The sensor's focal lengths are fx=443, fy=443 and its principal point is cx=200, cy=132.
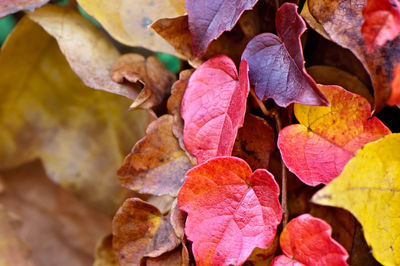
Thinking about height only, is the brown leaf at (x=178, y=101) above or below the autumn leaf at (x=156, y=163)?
above

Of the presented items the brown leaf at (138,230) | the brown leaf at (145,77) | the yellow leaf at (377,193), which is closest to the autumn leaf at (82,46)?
the brown leaf at (145,77)

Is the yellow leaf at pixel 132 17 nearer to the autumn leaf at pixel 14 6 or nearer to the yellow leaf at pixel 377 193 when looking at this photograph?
the autumn leaf at pixel 14 6

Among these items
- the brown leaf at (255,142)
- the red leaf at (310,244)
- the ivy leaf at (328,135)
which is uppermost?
the ivy leaf at (328,135)

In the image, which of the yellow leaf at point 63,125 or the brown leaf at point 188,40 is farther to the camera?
the yellow leaf at point 63,125

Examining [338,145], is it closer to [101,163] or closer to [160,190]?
[160,190]

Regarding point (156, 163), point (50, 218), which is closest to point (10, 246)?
point (50, 218)

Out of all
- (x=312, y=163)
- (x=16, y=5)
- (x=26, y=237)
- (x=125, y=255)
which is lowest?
(x=26, y=237)

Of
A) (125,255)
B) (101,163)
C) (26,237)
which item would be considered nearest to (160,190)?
(125,255)
